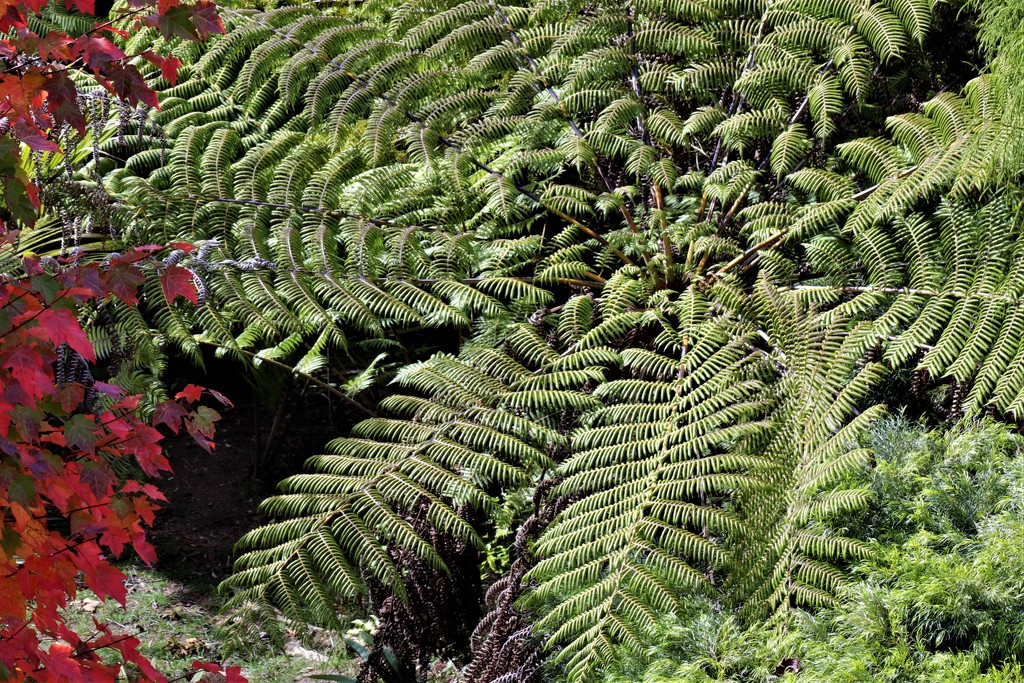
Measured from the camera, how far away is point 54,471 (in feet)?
5.61

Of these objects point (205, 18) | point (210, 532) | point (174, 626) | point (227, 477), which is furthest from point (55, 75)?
point (227, 477)

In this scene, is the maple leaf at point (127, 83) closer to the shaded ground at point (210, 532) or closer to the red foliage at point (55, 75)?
the red foliage at point (55, 75)

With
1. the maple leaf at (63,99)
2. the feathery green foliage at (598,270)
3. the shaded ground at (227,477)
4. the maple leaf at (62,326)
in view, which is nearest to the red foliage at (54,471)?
the maple leaf at (62,326)

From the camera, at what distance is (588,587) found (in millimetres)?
2295

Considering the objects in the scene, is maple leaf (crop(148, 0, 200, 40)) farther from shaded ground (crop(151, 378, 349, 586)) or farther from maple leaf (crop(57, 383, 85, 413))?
shaded ground (crop(151, 378, 349, 586))

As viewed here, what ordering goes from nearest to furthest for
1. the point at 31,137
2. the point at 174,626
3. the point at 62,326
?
the point at 62,326 → the point at 31,137 → the point at 174,626

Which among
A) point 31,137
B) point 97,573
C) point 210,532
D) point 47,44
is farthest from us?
point 210,532

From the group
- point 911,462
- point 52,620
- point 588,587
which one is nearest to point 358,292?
point 588,587

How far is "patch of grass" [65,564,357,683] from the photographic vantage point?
3.25 m

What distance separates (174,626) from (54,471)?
1.98 m

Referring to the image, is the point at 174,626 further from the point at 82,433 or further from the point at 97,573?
the point at 82,433

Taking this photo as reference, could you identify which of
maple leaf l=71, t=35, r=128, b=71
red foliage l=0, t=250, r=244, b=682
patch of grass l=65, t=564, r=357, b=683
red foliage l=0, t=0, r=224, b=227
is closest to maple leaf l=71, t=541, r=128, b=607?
red foliage l=0, t=250, r=244, b=682

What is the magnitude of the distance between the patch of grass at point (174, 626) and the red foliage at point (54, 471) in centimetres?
131

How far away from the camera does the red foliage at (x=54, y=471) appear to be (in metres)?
1.55
